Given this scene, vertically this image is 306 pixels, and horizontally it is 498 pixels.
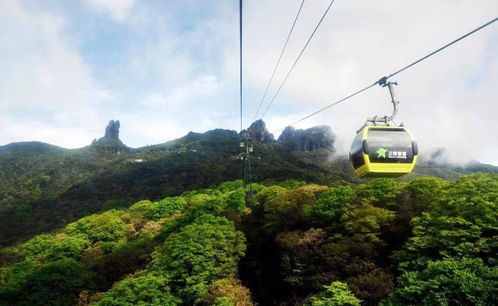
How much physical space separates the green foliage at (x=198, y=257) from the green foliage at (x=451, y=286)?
67.3 ft

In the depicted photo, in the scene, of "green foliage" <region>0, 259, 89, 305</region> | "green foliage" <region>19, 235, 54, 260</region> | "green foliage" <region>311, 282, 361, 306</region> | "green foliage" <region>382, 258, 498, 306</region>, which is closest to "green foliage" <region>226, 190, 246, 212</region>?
"green foliage" <region>0, 259, 89, 305</region>

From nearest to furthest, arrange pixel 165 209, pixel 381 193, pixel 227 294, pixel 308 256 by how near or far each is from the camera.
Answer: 1. pixel 227 294
2. pixel 308 256
3. pixel 381 193
4. pixel 165 209

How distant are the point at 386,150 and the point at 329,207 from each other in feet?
108

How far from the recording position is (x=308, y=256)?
38219 millimetres

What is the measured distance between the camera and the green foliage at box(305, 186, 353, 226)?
44.1 m

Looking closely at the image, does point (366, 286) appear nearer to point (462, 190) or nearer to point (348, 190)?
point (462, 190)

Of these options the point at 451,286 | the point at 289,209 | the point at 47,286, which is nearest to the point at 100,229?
the point at 47,286

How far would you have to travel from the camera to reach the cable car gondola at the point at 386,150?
13406mm

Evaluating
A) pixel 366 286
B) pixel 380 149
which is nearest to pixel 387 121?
pixel 380 149

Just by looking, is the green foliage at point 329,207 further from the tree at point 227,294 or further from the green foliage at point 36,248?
the green foliage at point 36,248

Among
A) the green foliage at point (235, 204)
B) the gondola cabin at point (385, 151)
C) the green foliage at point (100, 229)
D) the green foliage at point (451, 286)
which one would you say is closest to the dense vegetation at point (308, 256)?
the green foliage at point (451, 286)

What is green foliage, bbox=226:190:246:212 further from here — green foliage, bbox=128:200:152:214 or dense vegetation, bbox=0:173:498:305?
green foliage, bbox=128:200:152:214

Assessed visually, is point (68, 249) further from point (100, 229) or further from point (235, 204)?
point (235, 204)

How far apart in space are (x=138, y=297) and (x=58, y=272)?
15.0 metres
